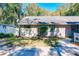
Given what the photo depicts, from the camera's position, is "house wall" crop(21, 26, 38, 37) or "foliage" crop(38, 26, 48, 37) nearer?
"house wall" crop(21, 26, 38, 37)

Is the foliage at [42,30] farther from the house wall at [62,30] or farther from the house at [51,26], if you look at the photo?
the house wall at [62,30]

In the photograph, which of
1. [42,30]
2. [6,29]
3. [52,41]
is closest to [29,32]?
[42,30]

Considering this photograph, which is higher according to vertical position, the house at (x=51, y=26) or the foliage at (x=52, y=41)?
the house at (x=51, y=26)

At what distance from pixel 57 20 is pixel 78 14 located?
64.5 inches

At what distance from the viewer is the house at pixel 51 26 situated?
449 inches

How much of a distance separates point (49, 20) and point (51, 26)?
1.60 ft

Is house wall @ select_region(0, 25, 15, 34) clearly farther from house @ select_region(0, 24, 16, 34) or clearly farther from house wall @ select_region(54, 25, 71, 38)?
house wall @ select_region(54, 25, 71, 38)

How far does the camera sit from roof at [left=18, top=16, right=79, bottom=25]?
37.9 ft

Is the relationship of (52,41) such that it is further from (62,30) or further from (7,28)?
(7,28)

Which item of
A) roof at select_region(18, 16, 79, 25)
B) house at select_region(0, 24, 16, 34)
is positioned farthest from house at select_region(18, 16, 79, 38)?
house at select_region(0, 24, 16, 34)

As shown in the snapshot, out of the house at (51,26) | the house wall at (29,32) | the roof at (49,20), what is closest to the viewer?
the house wall at (29,32)

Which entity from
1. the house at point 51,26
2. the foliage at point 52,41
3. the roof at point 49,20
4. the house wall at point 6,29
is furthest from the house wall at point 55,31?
the house wall at point 6,29

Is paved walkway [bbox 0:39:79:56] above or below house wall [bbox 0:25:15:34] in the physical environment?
below

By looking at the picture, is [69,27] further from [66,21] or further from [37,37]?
[37,37]
